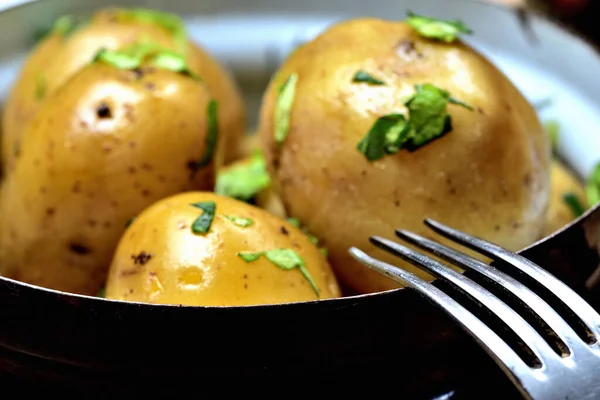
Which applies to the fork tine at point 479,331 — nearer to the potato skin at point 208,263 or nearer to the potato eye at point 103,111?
the potato skin at point 208,263

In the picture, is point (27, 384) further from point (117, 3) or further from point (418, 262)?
point (117, 3)

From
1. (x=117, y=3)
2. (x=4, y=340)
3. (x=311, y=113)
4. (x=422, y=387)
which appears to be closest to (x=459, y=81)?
(x=311, y=113)

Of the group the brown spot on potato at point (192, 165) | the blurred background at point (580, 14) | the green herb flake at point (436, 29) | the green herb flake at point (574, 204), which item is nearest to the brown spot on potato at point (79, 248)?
the brown spot on potato at point (192, 165)

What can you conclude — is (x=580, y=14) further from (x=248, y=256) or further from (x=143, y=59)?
(x=248, y=256)

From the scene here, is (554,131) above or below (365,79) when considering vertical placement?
below

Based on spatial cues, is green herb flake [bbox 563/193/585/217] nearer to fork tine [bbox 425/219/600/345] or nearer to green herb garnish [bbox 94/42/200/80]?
fork tine [bbox 425/219/600/345]

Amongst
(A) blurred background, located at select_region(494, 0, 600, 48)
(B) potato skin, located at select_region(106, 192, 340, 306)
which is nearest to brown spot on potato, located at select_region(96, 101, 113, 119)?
(B) potato skin, located at select_region(106, 192, 340, 306)

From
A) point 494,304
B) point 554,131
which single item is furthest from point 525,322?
point 554,131
